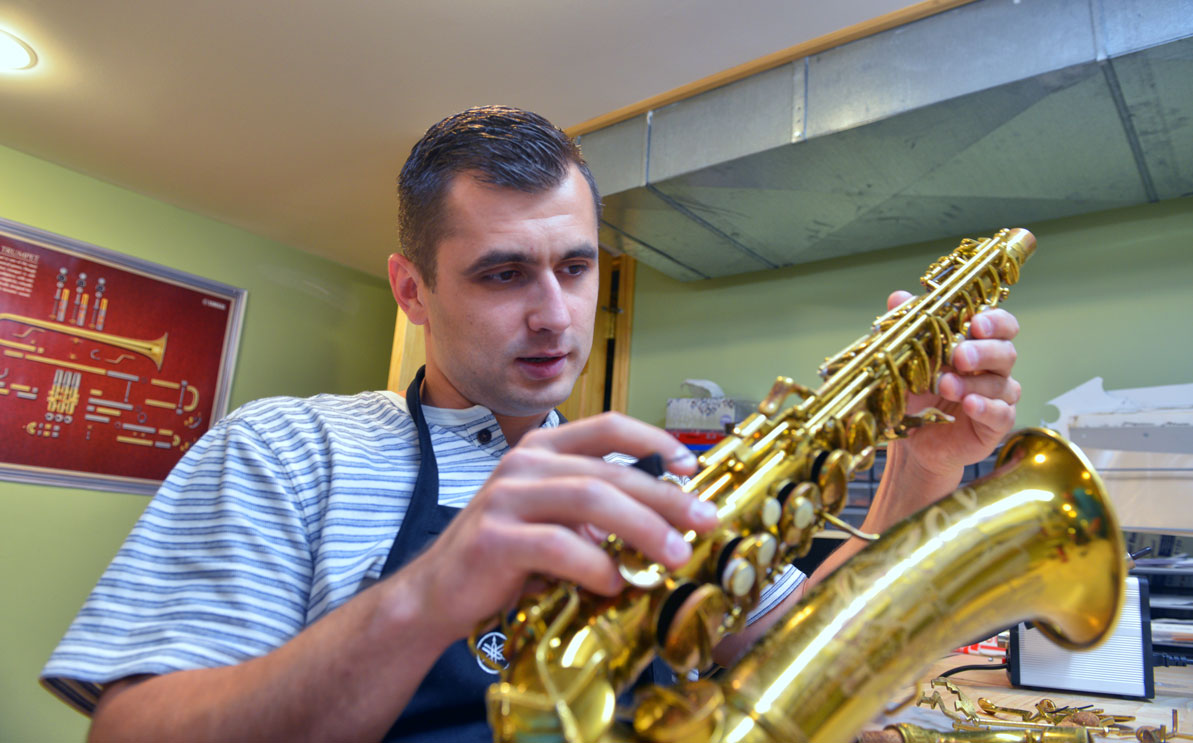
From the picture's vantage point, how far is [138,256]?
3514 mm

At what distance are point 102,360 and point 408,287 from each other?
2.90m

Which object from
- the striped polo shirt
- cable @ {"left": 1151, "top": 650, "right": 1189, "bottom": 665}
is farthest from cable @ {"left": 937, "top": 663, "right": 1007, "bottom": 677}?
the striped polo shirt

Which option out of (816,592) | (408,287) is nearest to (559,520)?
(816,592)

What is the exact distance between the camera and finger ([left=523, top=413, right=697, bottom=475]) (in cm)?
51

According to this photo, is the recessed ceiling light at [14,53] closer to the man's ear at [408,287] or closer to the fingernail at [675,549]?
the man's ear at [408,287]

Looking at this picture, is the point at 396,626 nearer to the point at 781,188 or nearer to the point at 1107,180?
the point at 781,188

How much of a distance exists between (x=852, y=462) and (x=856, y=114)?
151 centimetres

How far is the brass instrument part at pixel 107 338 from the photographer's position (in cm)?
315

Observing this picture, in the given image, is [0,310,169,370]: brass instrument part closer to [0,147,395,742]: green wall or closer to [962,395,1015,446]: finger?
[0,147,395,742]: green wall

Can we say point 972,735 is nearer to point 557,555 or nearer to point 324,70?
point 557,555

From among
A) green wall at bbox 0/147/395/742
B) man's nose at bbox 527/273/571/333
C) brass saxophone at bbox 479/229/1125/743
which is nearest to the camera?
brass saxophone at bbox 479/229/1125/743

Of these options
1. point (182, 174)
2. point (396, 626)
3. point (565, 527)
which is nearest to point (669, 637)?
point (565, 527)

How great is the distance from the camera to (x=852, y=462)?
0.75 metres

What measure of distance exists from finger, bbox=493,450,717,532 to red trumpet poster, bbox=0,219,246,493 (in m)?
3.48
